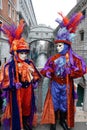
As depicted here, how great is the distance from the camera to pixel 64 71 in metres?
3.29

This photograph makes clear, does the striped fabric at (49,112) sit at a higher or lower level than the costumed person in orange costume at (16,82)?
lower

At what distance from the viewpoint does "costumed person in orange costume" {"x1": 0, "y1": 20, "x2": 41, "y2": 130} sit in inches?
125

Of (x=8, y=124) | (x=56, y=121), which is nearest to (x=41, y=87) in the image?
(x=56, y=121)

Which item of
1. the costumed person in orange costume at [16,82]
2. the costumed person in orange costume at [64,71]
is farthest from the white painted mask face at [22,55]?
the costumed person in orange costume at [64,71]

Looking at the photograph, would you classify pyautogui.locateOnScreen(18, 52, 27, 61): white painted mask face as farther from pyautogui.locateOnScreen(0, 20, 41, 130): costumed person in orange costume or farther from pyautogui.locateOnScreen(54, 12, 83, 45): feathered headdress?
pyautogui.locateOnScreen(54, 12, 83, 45): feathered headdress

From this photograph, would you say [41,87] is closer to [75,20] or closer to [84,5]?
[75,20]

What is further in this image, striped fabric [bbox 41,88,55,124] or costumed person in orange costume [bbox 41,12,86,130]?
striped fabric [bbox 41,88,55,124]

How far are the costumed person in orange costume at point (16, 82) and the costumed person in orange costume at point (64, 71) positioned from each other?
0.27m

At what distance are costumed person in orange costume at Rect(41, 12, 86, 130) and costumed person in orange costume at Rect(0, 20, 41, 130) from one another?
0.27 metres

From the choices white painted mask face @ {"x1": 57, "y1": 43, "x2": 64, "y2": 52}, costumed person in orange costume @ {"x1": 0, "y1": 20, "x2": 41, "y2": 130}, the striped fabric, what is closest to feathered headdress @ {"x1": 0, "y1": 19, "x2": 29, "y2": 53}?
costumed person in orange costume @ {"x1": 0, "y1": 20, "x2": 41, "y2": 130}

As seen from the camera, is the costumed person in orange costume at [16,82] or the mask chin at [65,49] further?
the mask chin at [65,49]

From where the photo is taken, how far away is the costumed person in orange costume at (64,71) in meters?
3.28

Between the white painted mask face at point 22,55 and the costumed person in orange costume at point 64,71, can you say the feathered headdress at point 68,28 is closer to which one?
the costumed person in orange costume at point 64,71

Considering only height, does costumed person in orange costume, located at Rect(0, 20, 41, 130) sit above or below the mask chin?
below
